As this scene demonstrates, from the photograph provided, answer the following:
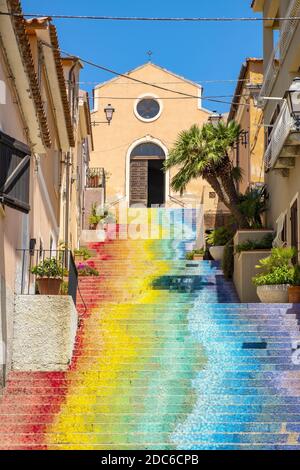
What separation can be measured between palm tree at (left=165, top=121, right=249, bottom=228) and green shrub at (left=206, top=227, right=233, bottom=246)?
73.7 inches

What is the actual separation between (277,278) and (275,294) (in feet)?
1.18

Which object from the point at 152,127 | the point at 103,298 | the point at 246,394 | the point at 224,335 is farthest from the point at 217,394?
the point at 152,127

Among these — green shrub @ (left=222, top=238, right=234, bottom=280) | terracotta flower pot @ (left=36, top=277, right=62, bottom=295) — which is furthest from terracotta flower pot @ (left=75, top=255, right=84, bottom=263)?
terracotta flower pot @ (left=36, top=277, right=62, bottom=295)

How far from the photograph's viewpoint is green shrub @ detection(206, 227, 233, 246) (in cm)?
2681

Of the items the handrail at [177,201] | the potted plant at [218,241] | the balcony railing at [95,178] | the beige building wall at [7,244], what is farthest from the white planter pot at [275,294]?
the handrail at [177,201]

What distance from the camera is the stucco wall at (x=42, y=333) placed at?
1505cm

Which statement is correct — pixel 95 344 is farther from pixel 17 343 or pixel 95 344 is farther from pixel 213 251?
pixel 213 251

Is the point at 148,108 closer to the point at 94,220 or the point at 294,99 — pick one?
the point at 94,220

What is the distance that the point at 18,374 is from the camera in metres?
14.8

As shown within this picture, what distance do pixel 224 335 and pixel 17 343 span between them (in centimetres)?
401

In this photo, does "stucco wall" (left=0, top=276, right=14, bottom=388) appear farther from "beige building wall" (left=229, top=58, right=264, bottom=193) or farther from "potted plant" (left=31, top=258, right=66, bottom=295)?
"beige building wall" (left=229, top=58, right=264, bottom=193)

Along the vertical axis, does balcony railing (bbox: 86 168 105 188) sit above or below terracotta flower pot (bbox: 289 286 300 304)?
above

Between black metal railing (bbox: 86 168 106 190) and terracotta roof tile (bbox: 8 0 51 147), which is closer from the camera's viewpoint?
terracotta roof tile (bbox: 8 0 51 147)

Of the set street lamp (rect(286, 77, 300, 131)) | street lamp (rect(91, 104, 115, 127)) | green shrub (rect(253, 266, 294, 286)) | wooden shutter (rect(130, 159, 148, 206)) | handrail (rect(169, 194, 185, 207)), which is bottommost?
green shrub (rect(253, 266, 294, 286))
